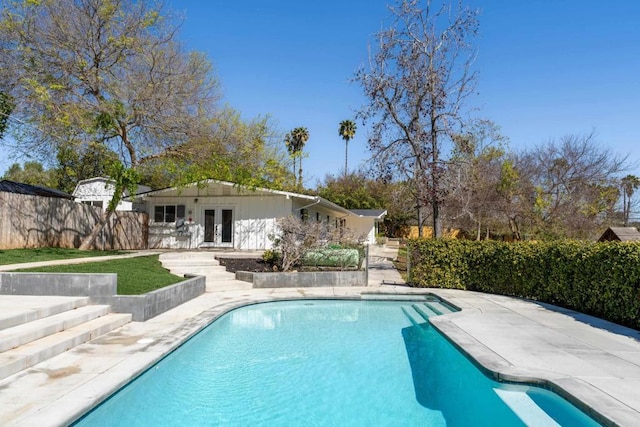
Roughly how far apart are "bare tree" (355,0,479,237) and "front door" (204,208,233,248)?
8913 millimetres

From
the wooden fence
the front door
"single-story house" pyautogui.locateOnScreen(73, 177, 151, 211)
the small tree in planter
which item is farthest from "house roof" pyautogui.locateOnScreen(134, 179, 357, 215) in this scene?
"single-story house" pyautogui.locateOnScreen(73, 177, 151, 211)

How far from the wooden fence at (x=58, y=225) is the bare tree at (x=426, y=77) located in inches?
511

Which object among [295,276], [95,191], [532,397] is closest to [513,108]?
[295,276]

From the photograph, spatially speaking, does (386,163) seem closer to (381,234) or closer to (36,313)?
(36,313)

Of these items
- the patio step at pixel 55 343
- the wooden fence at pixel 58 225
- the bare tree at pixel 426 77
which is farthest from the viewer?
the bare tree at pixel 426 77

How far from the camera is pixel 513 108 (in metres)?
18.1

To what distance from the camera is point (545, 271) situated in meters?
10.7

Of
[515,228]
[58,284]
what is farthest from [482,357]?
[515,228]

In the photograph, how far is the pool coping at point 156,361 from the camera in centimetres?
381

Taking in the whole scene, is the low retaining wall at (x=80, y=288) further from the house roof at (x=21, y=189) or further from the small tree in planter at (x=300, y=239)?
the house roof at (x=21, y=189)

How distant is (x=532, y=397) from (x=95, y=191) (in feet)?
96.0

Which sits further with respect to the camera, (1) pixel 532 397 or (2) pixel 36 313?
(2) pixel 36 313

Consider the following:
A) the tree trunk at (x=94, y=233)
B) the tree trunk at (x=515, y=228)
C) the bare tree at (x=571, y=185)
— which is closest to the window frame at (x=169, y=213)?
the tree trunk at (x=94, y=233)

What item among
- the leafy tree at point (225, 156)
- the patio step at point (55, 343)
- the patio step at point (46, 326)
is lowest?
the patio step at point (55, 343)
